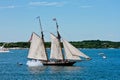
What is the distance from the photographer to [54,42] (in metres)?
120


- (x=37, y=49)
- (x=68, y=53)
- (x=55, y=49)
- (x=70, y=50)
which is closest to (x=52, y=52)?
(x=55, y=49)

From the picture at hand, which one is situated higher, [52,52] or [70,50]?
[70,50]

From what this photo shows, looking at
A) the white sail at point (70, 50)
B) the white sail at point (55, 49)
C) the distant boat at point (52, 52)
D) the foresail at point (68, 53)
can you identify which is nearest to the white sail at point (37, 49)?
the distant boat at point (52, 52)

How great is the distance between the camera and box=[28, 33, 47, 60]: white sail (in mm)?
119562

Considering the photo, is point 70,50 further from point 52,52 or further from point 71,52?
point 52,52

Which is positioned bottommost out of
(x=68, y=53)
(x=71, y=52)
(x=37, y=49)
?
(x=68, y=53)

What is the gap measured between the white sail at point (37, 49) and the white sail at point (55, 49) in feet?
10.3

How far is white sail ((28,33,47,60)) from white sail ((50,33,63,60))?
3.14m

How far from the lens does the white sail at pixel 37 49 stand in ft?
392

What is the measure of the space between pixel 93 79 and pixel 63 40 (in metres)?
30.2

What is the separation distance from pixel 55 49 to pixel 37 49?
14.4 ft

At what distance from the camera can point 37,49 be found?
394 feet

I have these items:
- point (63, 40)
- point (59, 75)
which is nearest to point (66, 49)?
point (63, 40)

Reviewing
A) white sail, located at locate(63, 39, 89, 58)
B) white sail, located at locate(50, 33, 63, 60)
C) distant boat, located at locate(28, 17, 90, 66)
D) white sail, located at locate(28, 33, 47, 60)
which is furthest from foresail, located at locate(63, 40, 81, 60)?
white sail, located at locate(28, 33, 47, 60)
